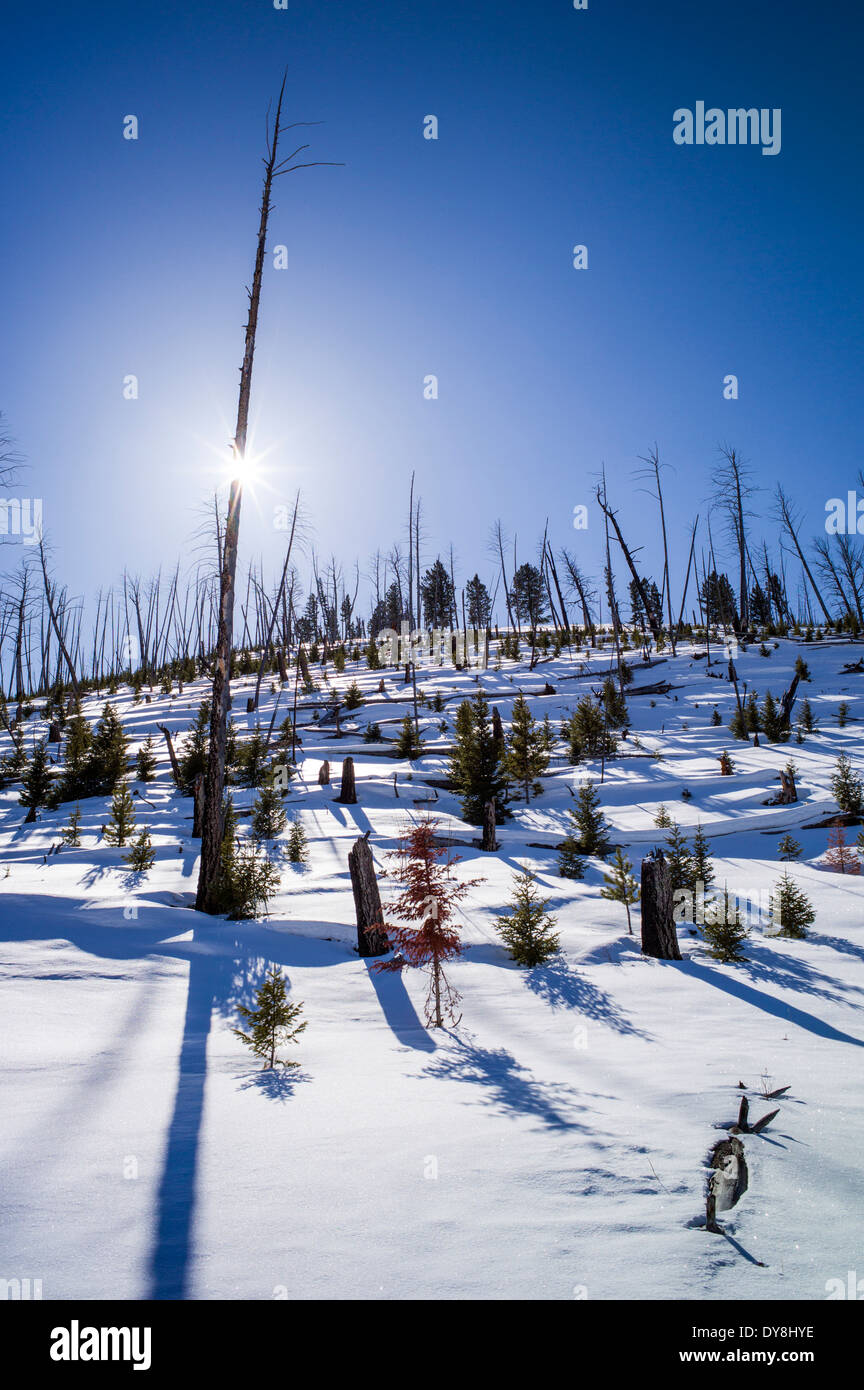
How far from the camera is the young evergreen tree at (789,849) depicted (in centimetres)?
1190

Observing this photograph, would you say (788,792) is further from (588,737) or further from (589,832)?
(588,737)

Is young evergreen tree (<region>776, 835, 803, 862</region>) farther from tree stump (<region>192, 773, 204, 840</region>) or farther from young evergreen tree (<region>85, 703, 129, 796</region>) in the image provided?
young evergreen tree (<region>85, 703, 129, 796</region>)

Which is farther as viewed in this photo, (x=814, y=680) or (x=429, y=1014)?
(x=814, y=680)

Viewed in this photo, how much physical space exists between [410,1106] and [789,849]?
36.5ft

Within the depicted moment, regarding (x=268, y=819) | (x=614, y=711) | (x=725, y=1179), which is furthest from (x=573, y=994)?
(x=614, y=711)

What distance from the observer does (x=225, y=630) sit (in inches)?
368

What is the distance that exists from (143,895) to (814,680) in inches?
1188

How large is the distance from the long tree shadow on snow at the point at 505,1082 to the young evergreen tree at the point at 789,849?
940 cm

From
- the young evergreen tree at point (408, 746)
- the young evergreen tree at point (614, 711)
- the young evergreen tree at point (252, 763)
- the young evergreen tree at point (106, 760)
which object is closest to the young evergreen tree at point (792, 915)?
the young evergreen tree at point (252, 763)

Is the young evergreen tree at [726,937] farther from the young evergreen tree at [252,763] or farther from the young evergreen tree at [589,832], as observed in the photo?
the young evergreen tree at [252,763]

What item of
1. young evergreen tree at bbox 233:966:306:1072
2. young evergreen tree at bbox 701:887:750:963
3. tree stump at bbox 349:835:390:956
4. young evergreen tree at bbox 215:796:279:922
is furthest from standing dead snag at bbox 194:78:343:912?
young evergreen tree at bbox 701:887:750:963

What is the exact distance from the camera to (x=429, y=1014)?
6309 mm
